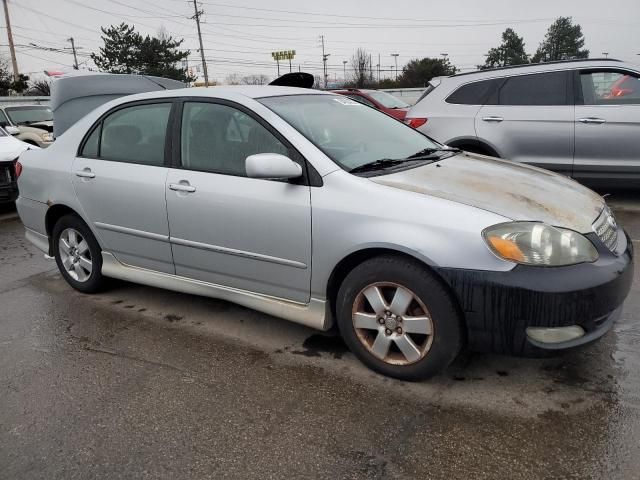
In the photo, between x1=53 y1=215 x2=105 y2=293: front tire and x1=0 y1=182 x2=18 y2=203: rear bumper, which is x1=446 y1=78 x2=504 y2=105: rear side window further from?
x1=0 y1=182 x2=18 y2=203: rear bumper

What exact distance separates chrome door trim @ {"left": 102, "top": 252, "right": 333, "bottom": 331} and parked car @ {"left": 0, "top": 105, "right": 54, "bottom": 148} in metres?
9.22

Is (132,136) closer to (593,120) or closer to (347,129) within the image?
(347,129)

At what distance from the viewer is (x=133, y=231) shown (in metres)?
3.79

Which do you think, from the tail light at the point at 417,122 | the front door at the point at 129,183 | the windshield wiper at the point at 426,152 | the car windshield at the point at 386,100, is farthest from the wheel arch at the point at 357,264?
the car windshield at the point at 386,100

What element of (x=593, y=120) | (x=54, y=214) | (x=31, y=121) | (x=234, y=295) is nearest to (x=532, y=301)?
(x=234, y=295)

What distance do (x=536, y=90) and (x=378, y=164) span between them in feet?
13.5

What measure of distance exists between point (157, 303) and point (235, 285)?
107 cm

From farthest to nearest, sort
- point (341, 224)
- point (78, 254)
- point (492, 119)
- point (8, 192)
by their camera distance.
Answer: point (8, 192) → point (492, 119) → point (78, 254) → point (341, 224)

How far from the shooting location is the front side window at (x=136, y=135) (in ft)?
12.1

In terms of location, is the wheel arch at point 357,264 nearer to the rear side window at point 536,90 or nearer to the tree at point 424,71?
the rear side window at point 536,90

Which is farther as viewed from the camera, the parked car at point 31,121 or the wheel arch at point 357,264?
the parked car at point 31,121

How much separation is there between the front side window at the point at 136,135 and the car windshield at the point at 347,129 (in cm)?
80

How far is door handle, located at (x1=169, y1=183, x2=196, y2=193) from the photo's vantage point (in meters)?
3.38

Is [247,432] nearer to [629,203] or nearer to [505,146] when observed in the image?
[505,146]
